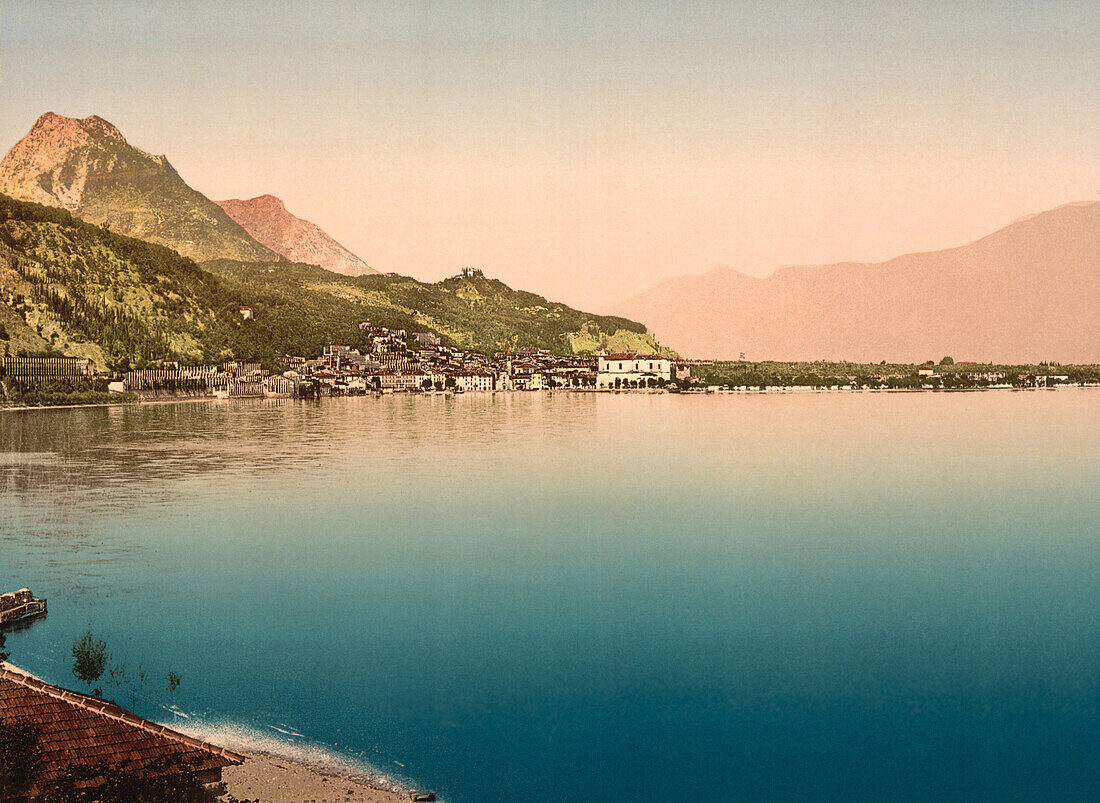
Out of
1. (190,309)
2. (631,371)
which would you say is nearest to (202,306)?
(190,309)

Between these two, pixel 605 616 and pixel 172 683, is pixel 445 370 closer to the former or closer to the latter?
pixel 605 616

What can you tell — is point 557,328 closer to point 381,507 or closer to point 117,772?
point 381,507

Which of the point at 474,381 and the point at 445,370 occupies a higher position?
the point at 445,370

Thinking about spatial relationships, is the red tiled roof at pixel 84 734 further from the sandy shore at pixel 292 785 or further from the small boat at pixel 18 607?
the small boat at pixel 18 607

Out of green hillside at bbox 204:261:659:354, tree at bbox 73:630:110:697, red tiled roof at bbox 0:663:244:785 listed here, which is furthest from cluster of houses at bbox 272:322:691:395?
red tiled roof at bbox 0:663:244:785

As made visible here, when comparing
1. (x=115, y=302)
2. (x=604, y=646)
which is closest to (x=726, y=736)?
(x=604, y=646)

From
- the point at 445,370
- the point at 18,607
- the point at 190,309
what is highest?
the point at 190,309

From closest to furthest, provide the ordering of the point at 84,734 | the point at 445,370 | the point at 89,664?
the point at 84,734 → the point at 89,664 → the point at 445,370

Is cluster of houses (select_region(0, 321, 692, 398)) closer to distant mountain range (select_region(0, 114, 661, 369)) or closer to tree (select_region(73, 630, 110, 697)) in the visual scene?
distant mountain range (select_region(0, 114, 661, 369))


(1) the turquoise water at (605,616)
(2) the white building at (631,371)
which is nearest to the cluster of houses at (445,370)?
(2) the white building at (631,371)
